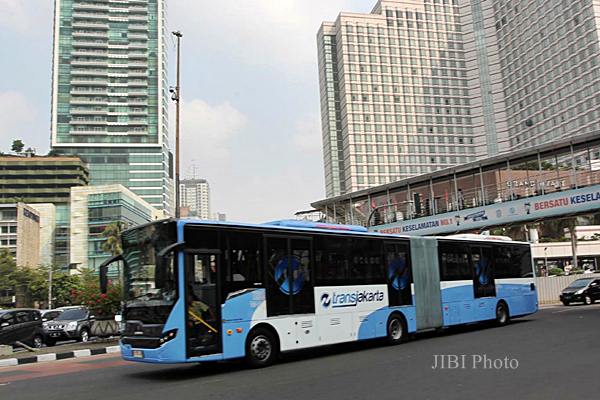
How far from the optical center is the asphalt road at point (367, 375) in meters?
8.30

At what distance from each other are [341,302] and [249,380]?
160 inches

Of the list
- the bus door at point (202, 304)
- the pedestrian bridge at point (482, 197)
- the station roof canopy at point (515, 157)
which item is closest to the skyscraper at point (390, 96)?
the pedestrian bridge at point (482, 197)

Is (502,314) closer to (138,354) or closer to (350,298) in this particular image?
(350,298)

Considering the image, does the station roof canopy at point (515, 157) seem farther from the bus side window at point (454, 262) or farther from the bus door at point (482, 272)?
the bus side window at point (454, 262)

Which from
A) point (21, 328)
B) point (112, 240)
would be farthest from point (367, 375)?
point (112, 240)

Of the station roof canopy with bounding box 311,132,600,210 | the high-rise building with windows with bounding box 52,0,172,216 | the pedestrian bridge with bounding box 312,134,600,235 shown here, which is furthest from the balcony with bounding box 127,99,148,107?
the station roof canopy with bounding box 311,132,600,210

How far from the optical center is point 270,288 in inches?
468

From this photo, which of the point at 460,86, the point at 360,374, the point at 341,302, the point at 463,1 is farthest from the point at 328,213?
the point at 463,1

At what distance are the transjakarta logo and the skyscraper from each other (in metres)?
118

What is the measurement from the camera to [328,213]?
42312mm

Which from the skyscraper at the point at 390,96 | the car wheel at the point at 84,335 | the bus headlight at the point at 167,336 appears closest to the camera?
the bus headlight at the point at 167,336

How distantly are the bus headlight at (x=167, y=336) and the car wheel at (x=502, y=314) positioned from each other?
12427 millimetres

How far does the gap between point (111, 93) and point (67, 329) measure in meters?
148

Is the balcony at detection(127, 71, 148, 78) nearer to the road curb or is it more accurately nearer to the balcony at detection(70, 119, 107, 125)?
the balcony at detection(70, 119, 107, 125)
